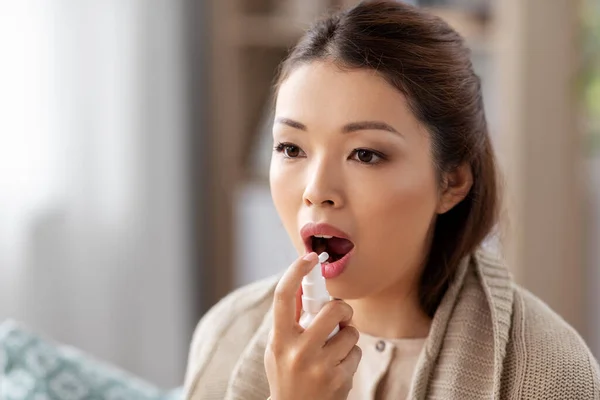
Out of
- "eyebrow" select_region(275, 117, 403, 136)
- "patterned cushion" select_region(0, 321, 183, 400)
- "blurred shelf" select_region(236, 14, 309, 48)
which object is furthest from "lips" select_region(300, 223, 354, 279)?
"blurred shelf" select_region(236, 14, 309, 48)

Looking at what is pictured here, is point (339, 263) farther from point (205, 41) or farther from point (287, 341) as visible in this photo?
point (205, 41)

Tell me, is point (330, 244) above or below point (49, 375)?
above

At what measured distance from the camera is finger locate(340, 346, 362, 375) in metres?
1.04

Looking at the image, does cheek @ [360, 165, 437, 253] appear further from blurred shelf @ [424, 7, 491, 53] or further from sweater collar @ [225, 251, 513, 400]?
blurred shelf @ [424, 7, 491, 53]

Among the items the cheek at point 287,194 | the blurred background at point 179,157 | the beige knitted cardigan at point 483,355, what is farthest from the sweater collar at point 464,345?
the blurred background at point 179,157

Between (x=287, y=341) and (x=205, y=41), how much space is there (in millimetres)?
1846

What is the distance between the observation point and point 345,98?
41.9 inches

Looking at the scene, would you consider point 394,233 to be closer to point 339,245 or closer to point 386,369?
point 339,245

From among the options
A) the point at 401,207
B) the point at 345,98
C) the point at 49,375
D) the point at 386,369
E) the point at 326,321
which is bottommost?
the point at 49,375

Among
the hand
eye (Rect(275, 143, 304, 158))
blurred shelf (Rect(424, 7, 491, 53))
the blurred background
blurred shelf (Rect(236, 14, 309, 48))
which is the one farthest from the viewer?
blurred shelf (Rect(236, 14, 309, 48))

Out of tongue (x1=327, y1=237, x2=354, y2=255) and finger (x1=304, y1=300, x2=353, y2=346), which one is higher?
tongue (x1=327, y1=237, x2=354, y2=255)

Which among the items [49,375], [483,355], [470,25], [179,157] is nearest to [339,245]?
[483,355]

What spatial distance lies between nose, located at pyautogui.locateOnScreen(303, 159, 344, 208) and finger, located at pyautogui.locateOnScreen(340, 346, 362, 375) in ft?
0.57

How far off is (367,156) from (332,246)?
0.12m
